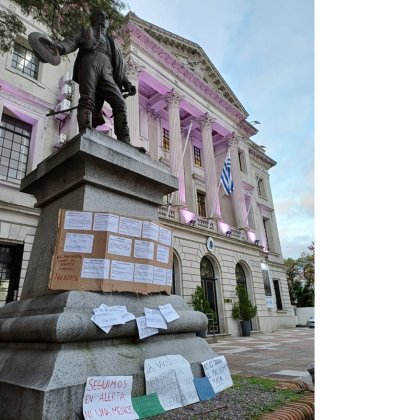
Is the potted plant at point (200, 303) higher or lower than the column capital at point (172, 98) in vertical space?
lower

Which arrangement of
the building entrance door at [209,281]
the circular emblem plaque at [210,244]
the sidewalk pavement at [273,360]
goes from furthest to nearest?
the circular emblem plaque at [210,244] < the building entrance door at [209,281] < the sidewalk pavement at [273,360]

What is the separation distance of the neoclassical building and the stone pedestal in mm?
5621

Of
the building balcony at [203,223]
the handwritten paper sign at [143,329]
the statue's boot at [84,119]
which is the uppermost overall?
the building balcony at [203,223]

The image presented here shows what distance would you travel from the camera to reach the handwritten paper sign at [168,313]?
8.60 ft

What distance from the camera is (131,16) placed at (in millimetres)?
17297

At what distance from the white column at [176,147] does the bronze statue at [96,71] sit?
12447mm

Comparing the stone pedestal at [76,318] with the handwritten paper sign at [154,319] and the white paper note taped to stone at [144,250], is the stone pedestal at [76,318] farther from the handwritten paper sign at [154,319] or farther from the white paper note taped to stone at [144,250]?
the white paper note taped to stone at [144,250]

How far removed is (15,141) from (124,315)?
12540 millimetres

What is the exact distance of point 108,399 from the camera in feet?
6.31

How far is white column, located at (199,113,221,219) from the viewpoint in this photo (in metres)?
18.7

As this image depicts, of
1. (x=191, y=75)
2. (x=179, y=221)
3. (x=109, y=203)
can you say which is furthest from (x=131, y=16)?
(x=109, y=203)

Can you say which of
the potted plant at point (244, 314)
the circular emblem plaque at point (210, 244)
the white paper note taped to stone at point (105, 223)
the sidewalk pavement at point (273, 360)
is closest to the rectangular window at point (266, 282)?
the potted plant at point (244, 314)

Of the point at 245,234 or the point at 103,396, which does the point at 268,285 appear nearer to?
the point at 245,234

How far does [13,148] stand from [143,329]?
12.4m
